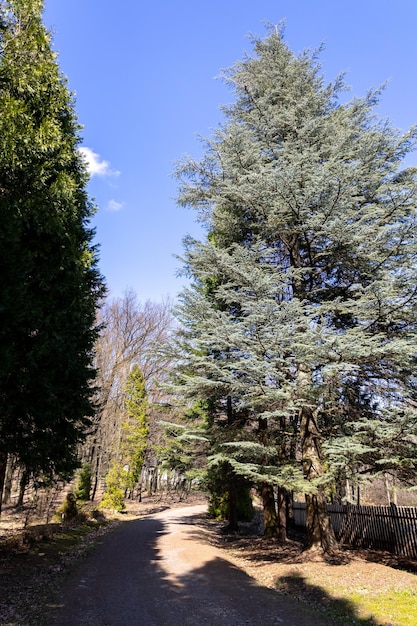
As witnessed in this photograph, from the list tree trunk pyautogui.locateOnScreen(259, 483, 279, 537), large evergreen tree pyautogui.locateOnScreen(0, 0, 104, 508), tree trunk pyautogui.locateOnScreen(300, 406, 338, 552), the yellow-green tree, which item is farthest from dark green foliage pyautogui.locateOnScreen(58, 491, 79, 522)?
tree trunk pyautogui.locateOnScreen(300, 406, 338, 552)

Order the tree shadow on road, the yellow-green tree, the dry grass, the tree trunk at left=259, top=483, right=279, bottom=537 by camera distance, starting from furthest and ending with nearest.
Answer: the yellow-green tree
the tree trunk at left=259, top=483, right=279, bottom=537
the dry grass
the tree shadow on road

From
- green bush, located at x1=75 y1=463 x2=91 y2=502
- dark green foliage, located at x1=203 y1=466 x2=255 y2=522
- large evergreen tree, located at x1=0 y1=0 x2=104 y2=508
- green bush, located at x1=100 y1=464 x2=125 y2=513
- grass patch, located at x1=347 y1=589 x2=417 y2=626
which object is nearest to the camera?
grass patch, located at x1=347 y1=589 x2=417 y2=626

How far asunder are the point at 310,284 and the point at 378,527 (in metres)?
7.70

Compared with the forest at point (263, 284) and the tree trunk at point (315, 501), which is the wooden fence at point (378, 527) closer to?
the forest at point (263, 284)

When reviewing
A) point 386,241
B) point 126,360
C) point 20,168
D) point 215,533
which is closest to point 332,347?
point 386,241

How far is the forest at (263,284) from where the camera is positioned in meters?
7.47

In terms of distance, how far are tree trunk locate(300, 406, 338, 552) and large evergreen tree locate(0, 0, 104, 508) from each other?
5347 mm

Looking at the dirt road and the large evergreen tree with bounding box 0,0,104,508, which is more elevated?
the large evergreen tree with bounding box 0,0,104,508

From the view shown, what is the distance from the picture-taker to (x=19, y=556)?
8.19 metres

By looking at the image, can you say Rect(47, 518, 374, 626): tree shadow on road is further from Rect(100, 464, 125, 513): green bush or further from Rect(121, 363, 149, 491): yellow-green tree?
Rect(121, 363, 149, 491): yellow-green tree

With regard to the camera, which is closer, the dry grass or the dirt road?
the dirt road

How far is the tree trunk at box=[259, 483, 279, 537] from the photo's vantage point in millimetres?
12445

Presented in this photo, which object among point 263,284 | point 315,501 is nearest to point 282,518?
point 315,501

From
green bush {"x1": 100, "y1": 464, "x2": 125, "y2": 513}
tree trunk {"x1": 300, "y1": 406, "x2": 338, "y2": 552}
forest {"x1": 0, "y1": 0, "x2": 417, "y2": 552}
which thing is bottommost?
green bush {"x1": 100, "y1": 464, "x2": 125, "y2": 513}
